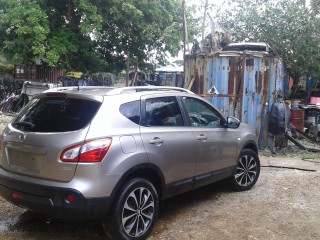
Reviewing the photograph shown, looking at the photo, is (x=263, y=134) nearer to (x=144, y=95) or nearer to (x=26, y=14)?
(x=144, y=95)

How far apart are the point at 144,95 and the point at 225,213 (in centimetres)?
195

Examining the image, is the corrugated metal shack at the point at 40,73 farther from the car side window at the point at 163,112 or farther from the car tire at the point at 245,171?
the car side window at the point at 163,112

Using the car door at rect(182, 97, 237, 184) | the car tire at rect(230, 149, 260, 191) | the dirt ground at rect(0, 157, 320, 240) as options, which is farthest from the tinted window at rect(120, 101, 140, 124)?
the car tire at rect(230, 149, 260, 191)

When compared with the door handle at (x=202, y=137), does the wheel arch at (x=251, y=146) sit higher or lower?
Answer: lower

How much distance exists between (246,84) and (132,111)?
18.3 feet

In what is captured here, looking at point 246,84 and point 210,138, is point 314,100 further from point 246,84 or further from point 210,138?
point 210,138

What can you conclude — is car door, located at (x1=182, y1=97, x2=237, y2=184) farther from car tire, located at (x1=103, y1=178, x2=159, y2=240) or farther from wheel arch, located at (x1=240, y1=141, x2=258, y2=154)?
car tire, located at (x1=103, y1=178, x2=159, y2=240)

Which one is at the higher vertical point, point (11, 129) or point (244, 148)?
point (11, 129)

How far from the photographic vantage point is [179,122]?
447 centimetres

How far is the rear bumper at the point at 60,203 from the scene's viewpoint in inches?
130

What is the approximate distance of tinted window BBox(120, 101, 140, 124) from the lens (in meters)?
3.80

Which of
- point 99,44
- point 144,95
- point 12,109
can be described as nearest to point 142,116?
point 144,95

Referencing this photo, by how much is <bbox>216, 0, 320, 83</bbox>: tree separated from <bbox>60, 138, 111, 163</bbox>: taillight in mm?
10466

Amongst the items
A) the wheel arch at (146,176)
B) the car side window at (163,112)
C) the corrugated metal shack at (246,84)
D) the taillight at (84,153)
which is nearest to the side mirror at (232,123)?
the car side window at (163,112)
